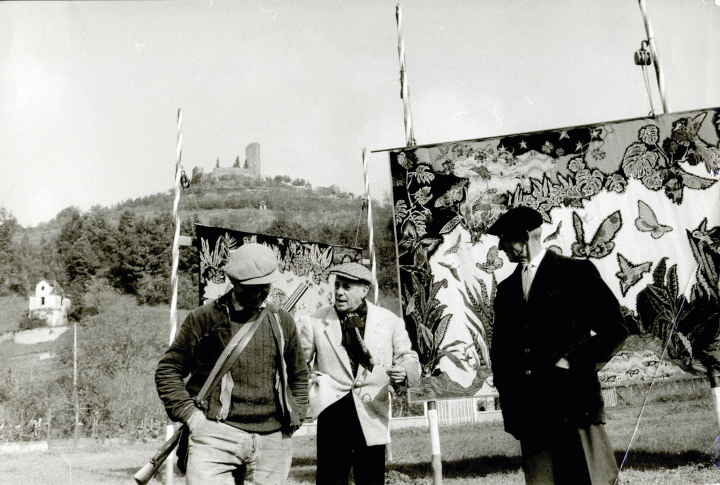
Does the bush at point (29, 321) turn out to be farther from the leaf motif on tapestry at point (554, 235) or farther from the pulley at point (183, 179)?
the leaf motif on tapestry at point (554, 235)

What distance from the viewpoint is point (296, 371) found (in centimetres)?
322

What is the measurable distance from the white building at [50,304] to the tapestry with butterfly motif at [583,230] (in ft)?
75.8

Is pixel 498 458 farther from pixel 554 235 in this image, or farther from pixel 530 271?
pixel 530 271

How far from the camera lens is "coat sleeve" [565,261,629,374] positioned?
4.05 metres

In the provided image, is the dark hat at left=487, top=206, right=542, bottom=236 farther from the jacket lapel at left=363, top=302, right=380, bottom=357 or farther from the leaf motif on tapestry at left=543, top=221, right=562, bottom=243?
the jacket lapel at left=363, top=302, right=380, bottom=357

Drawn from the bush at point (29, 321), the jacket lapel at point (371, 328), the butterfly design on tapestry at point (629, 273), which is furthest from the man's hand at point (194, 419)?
the bush at point (29, 321)

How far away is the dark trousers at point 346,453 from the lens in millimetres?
3824

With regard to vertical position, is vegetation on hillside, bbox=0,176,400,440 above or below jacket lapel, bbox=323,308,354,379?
above

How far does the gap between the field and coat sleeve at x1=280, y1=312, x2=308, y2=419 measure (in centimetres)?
295

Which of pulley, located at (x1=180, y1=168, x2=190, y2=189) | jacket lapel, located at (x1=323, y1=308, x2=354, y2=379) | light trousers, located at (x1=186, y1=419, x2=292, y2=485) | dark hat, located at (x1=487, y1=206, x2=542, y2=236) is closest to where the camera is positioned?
light trousers, located at (x1=186, y1=419, x2=292, y2=485)

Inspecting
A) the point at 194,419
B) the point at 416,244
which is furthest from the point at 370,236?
the point at 194,419

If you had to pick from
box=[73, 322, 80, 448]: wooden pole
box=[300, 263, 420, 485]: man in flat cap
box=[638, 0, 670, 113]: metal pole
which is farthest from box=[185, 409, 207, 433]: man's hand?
box=[73, 322, 80, 448]: wooden pole

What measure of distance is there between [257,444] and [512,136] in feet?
12.1

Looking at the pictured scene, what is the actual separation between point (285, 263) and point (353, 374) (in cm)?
312
